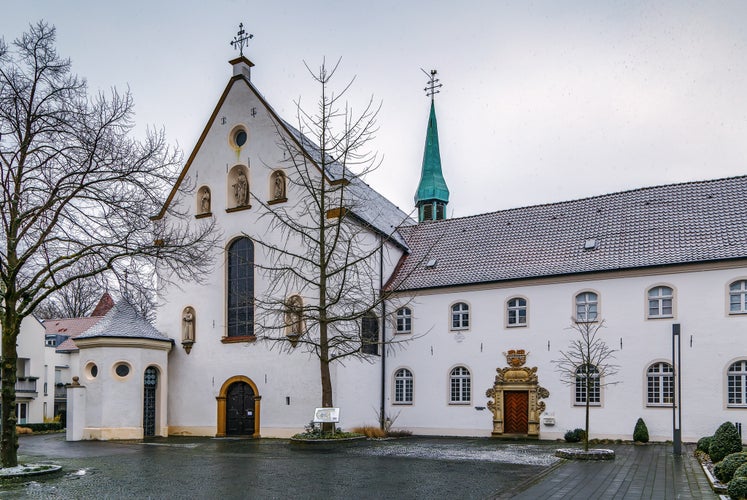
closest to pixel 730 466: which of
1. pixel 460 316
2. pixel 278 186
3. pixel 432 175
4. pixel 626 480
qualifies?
pixel 626 480

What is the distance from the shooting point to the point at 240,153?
95.3 feet

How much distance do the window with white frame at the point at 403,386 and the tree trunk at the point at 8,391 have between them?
53.5 ft

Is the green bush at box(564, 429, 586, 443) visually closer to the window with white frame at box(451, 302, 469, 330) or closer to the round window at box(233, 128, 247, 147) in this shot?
the window with white frame at box(451, 302, 469, 330)

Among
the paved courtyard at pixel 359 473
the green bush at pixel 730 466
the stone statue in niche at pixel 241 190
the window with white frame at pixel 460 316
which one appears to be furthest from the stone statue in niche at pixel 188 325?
the green bush at pixel 730 466

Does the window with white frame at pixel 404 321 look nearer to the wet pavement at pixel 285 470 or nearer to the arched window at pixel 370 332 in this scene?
the arched window at pixel 370 332

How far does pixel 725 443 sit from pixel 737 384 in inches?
297

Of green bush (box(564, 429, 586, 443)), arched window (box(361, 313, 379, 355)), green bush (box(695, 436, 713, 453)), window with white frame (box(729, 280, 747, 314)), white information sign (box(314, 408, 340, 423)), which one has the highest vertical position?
window with white frame (box(729, 280, 747, 314))

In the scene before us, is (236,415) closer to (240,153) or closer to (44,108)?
(240,153)

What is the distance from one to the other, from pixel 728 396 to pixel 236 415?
17.7 meters

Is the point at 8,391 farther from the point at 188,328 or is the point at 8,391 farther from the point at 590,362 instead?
the point at 590,362

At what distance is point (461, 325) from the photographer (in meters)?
27.8

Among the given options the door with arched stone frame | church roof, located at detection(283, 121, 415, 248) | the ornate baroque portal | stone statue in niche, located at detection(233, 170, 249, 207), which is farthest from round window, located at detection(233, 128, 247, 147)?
the ornate baroque portal

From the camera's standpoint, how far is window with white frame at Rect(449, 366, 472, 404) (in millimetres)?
27188

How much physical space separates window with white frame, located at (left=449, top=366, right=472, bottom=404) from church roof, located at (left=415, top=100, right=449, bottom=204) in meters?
16.8
